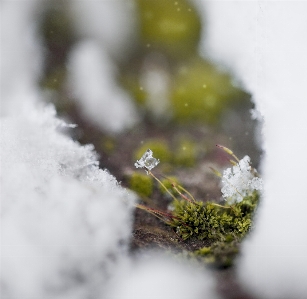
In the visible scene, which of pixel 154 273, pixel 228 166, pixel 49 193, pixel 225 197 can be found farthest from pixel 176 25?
pixel 154 273

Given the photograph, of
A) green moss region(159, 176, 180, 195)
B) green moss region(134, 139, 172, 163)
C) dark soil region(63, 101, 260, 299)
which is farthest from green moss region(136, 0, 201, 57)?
green moss region(159, 176, 180, 195)

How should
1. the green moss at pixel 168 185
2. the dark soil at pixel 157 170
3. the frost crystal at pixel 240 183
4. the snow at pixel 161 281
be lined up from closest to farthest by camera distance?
the snow at pixel 161 281, the frost crystal at pixel 240 183, the dark soil at pixel 157 170, the green moss at pixel 168 185

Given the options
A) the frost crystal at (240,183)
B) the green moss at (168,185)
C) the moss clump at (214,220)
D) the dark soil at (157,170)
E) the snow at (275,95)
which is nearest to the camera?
the snow at (275,95)

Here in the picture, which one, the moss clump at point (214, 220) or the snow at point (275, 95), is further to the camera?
the moss clump at point (214, 220)

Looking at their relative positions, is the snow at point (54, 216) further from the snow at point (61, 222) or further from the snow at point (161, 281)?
the snow at point (161, 281)

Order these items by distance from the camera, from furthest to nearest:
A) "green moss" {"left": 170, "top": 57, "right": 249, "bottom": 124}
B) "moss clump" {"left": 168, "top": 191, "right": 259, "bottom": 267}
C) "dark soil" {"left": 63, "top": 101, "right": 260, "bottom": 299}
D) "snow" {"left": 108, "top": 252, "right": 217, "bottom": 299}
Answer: "green moss" {"left": 170, "top": 57, "right": 249, "bottom": 124} < "dark soil" {"left": 63, "top": 101, "right": 260, "bottom": 299} < "moss clump" {"left": 168, "top": 191, "right": 259, "bottom": 267} < "snow" {"left": 108, "top": 252, "right": 217, "bottom": 299}

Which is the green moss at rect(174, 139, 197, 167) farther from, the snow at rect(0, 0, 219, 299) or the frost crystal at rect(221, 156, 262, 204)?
the snow at rect(0, 0, 219, 299)

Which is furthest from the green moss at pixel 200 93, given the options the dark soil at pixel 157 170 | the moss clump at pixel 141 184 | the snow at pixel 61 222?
the snow at pixel 61 222
